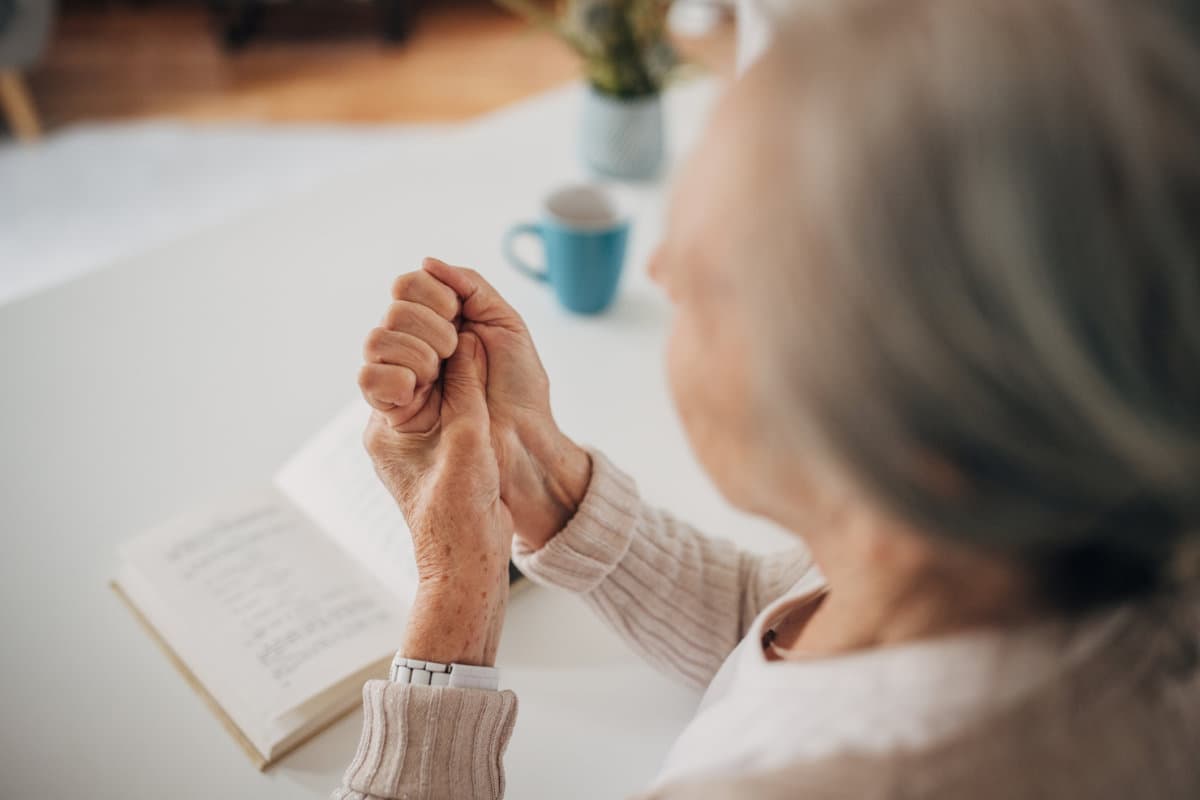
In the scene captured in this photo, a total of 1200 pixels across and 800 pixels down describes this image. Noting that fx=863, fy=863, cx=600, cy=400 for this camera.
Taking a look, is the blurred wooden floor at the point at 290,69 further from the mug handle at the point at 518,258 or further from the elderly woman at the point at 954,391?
the elderly woman at the point at 954,391

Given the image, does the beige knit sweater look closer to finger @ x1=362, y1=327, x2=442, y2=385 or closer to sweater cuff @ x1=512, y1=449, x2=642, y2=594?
sweater cuff @ x1=512, y1=449, x2=642, y2=594

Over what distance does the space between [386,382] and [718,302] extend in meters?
0.29

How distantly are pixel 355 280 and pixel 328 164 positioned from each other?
1.94 metres

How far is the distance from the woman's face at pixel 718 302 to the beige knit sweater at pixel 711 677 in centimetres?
15

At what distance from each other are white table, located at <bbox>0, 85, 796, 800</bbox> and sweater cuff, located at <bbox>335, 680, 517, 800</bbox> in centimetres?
5

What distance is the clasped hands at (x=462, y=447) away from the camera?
2.02 ft

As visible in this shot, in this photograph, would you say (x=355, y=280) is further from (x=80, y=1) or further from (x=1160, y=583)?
(x=80, y=1)

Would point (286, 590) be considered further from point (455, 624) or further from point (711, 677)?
point (711, 677)

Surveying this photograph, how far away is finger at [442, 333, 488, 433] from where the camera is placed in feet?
2.15

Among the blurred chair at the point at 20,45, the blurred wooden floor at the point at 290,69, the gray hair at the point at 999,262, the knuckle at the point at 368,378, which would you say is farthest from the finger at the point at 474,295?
the blurred chair at the point at 20,45

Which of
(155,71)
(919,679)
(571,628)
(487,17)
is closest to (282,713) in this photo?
(571,628)

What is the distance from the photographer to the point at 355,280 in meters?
1.02

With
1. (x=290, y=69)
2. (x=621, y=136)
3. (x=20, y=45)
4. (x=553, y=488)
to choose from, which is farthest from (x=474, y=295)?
(x=290, y=69)

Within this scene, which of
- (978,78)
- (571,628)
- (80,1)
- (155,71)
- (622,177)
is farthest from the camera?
(80,1)
